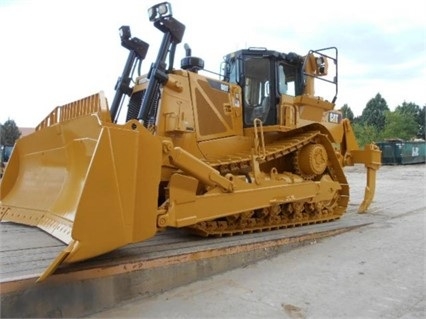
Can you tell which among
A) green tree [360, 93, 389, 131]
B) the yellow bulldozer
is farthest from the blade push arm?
green tree [360, 93, 389, 131]

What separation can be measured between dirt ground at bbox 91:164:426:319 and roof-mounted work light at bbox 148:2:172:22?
10.2 ft

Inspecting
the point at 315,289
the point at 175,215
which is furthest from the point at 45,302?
the point at 315,289

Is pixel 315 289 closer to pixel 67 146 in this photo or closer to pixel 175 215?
pixel 175 215

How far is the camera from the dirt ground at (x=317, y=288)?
3.10m

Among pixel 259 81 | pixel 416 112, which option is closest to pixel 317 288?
pixel 259 81

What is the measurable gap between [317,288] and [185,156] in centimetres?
185

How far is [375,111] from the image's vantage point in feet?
188

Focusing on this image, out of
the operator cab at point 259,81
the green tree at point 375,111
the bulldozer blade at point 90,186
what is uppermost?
the green tree at point 375,111

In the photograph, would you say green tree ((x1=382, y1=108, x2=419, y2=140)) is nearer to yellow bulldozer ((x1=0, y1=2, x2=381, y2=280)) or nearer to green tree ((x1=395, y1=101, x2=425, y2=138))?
green tree ((x1=395, y1=101, x2=425, y2=138))

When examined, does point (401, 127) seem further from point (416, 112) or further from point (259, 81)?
point (259, 81)

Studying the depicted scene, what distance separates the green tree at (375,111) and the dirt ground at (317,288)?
181ft

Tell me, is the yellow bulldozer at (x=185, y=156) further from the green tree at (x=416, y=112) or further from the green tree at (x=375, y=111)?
the green tree at (x=375, y=111)

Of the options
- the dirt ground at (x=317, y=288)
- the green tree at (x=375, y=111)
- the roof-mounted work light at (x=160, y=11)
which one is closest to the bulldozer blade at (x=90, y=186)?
the dirt ground at (x=317, y=288)

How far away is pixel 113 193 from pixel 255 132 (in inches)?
107
